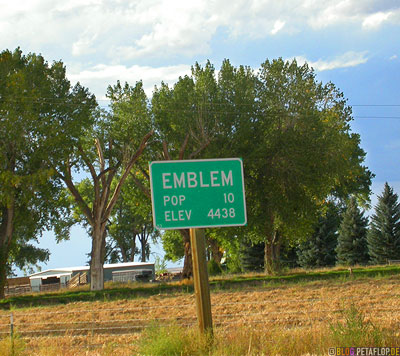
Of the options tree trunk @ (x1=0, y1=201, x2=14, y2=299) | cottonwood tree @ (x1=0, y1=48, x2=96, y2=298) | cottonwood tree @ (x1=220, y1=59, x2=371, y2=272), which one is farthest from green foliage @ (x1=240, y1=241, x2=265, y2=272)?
tree trunk @ (x1=0, y1=201, x2=14, y2=299)

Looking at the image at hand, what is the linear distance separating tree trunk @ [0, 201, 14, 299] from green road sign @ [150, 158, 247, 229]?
29.5 m

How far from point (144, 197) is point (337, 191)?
19245 millimetres

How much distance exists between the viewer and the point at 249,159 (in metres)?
37.8

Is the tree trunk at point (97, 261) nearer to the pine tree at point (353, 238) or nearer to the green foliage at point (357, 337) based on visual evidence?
the pine tree at point (353, 238)

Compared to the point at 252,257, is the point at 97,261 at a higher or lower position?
higher

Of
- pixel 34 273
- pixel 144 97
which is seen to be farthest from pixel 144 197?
pixel 34 273

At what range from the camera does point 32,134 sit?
35750 millimetres

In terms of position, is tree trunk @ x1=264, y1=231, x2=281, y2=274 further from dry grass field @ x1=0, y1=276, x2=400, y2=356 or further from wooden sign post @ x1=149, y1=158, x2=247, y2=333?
wooden sign post @ x1=149, y1=158, x2=247, y2=333

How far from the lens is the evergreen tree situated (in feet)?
180

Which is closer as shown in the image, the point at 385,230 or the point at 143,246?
the point at 385,230

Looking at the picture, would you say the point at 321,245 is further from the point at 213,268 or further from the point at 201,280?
the point at 201,280

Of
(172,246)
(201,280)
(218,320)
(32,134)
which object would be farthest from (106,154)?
(201,280)

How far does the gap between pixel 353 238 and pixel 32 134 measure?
3177 centimetres

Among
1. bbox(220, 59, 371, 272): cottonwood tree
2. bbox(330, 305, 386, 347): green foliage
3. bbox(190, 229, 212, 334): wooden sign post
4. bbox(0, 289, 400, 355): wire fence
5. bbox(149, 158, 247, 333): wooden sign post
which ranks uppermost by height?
bbox(220, 59, 371, 272): cottonwood tree
